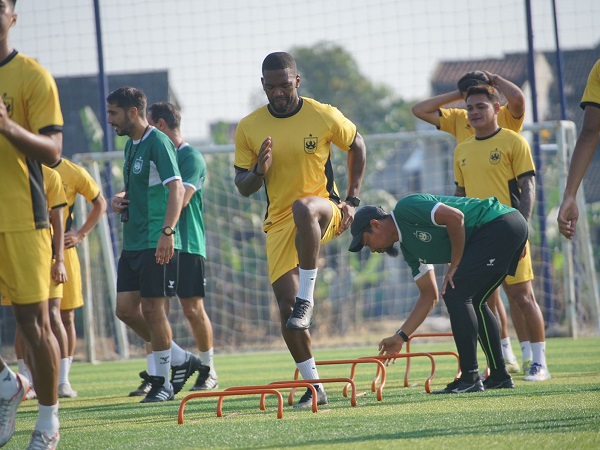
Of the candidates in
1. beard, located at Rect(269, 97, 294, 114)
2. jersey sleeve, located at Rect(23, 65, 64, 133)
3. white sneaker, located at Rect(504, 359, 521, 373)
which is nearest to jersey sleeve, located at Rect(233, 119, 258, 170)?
beard, located at Rect(269, 97, 294, 114)

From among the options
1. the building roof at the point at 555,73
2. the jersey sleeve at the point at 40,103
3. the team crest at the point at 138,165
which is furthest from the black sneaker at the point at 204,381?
the building roof at the point at 555,73

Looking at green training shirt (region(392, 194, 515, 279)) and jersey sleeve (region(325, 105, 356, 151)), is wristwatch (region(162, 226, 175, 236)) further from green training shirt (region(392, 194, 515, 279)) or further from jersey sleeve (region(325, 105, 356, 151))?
green training shirt (region(392, 194, 515, 279))

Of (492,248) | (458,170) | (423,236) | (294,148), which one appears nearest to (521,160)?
(458,170)

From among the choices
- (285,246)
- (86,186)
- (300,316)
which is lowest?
(300,316)

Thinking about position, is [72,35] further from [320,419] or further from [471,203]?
[320,419]

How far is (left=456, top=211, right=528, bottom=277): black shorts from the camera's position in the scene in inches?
282

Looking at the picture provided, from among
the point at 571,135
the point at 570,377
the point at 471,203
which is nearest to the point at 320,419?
the point at 471,203

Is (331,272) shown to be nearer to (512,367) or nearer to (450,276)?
(512,367)

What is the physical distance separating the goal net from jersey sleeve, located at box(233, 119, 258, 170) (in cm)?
747

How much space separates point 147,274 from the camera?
25.6 ft

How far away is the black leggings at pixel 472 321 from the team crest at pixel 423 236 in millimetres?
359

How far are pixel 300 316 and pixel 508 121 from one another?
3753mm

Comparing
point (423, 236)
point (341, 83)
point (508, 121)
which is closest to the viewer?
point (423, 236)

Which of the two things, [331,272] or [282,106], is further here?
[331,272]
